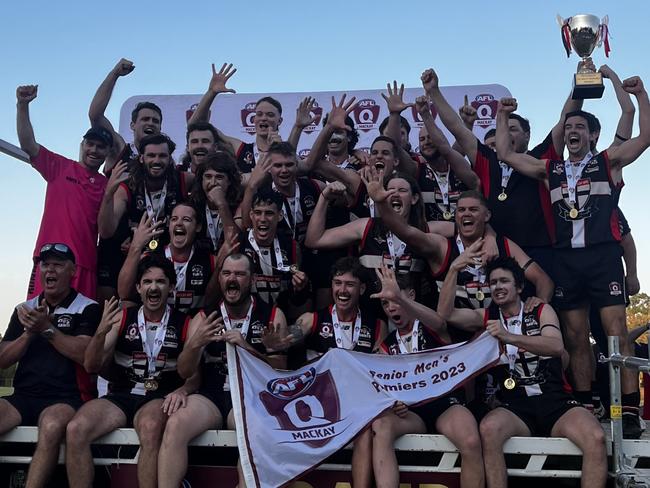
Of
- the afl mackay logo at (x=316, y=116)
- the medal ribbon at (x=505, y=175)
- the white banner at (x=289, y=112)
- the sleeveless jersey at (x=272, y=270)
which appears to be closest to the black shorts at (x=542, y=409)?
the sleeveless jersey at (x=272, y=270)

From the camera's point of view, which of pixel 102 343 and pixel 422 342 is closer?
pixel 102 343

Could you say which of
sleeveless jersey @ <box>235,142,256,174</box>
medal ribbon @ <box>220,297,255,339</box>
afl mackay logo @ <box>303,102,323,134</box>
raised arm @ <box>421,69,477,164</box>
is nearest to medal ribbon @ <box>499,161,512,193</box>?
raised arm @ <box>421,69,477,164</box>

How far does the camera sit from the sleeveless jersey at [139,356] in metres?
5.03

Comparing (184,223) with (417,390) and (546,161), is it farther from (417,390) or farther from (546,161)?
(546,161)

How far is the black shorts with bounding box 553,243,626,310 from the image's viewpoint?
5.57 metres

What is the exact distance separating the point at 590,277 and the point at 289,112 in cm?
519

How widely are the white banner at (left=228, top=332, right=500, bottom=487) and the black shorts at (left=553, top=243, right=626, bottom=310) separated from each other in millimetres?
1216

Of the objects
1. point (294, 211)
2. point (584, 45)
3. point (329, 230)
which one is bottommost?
point (329, 230)

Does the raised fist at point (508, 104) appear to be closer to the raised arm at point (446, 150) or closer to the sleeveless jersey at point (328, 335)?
the raised arm at point (446, 150)

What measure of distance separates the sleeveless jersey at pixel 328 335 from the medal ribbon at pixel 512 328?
0.88 meters

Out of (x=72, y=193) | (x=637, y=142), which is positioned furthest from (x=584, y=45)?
(x=72, y=193)

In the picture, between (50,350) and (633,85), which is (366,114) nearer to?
(633,85)

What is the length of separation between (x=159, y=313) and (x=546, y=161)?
331 centimetres

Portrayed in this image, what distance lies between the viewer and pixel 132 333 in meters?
5.13
